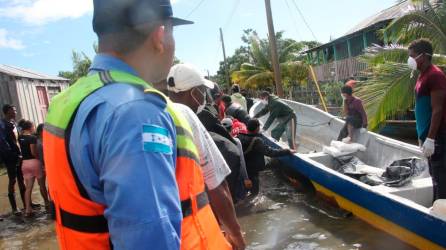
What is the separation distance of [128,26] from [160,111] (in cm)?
28

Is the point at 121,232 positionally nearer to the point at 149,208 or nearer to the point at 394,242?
the point at 149,208

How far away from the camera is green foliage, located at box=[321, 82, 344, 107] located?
14742 mm

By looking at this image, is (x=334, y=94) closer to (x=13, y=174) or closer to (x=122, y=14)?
(x=13, y=174)

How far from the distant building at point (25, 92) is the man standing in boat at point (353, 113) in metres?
10.9

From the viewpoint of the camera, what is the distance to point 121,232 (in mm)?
901

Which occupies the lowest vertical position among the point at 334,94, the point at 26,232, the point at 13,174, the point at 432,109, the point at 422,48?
the point at 26,232

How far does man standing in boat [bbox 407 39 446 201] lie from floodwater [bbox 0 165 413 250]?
3.05ft

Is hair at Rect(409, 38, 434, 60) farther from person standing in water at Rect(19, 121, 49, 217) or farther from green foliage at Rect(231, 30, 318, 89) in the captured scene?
green foliage at Rect(231, 30, 318, 89)

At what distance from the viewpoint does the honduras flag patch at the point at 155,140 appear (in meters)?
0.91

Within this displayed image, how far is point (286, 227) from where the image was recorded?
541 centimetres

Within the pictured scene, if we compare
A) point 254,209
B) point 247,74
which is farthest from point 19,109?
point 247,74

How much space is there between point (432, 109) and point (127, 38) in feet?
11.6

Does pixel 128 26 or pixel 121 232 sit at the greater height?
pixel 128 26

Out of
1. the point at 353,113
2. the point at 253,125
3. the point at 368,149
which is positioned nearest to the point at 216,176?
the point at 253,125
